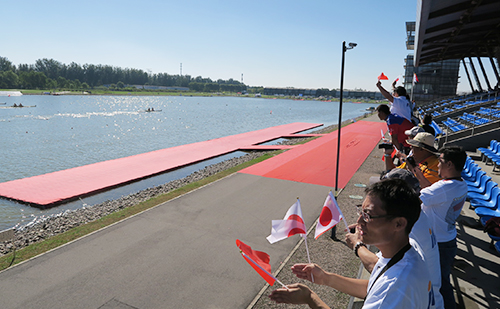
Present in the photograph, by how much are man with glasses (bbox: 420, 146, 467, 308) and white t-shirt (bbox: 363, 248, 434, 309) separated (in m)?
2.41

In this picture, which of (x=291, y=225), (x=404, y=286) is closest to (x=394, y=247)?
(x=404, y=286)

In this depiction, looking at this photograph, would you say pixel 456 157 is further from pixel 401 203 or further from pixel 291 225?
pixel 401 203

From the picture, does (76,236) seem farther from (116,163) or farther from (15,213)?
(116,163)

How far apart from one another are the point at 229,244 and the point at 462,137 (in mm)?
16255

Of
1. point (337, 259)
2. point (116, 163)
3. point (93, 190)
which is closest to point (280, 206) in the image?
point (337, 259)

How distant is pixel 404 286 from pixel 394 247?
27 cm

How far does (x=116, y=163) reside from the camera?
2175 centimetres

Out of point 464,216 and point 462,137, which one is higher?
point 462,137

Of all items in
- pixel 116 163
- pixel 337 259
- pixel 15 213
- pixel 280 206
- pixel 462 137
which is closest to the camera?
pixel 337 259

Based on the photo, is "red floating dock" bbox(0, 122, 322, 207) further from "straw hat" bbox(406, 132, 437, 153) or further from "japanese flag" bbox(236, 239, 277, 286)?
"straw hat" bbox(406, 132, 437, 153)

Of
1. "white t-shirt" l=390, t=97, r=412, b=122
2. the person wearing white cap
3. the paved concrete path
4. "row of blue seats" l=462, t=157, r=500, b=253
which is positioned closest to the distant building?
"row of blue seats" l=462, t=157, r=500, b=253

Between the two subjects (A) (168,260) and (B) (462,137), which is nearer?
(A) (168,260)

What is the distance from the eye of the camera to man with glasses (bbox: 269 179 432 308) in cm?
189

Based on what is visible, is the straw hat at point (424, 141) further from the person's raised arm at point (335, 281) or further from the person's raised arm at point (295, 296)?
the person's raised arm at point (295, 296)
